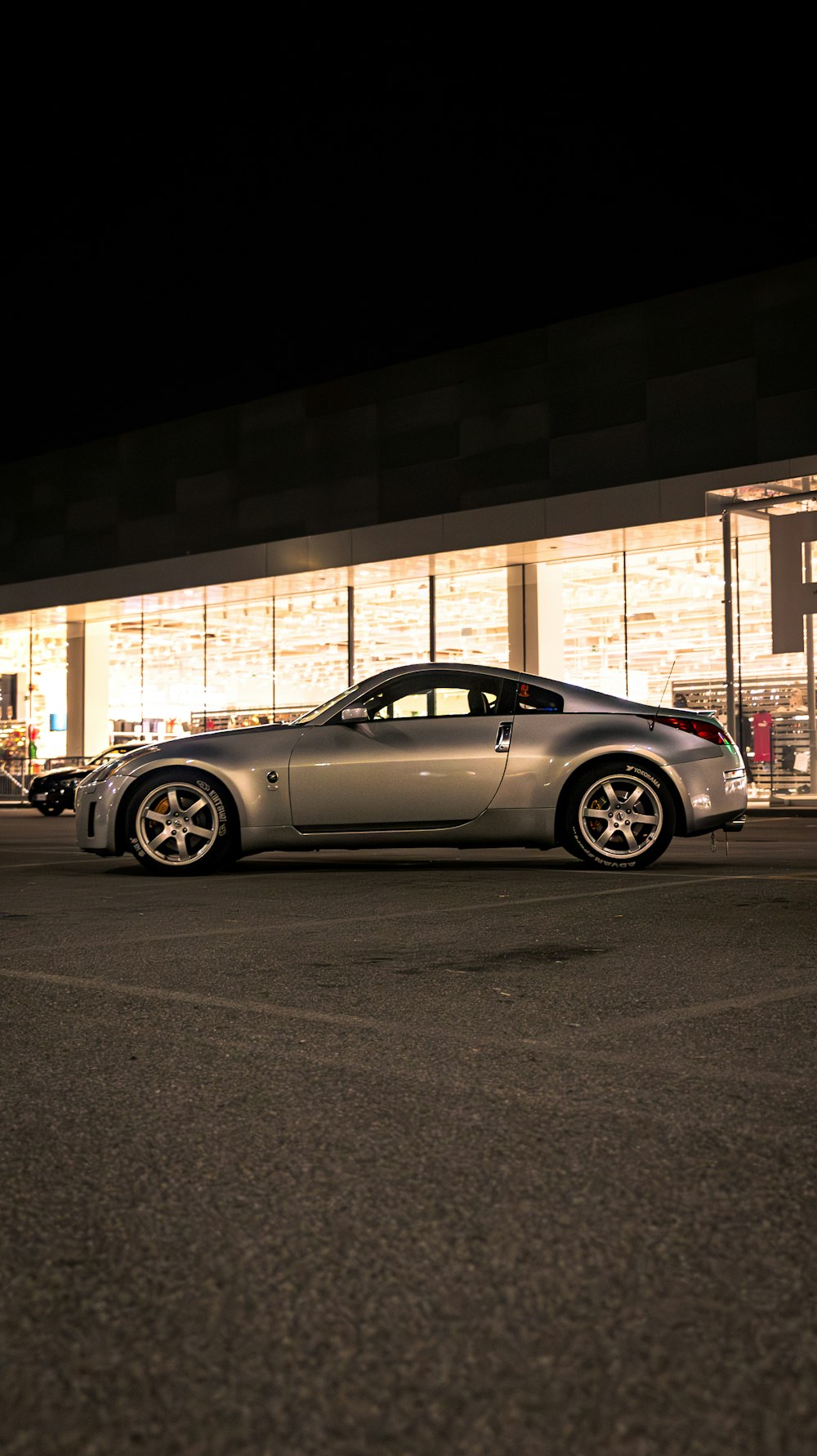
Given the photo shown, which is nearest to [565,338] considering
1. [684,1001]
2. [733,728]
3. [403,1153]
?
[733,728]

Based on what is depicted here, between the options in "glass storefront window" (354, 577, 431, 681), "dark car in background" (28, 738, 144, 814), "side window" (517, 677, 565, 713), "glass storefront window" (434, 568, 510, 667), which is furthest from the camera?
"glass storefront window" (354, 577, 431, 681)

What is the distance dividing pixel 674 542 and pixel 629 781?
1470 centimetres

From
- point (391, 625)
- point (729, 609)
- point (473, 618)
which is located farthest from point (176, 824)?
point (391, 625)

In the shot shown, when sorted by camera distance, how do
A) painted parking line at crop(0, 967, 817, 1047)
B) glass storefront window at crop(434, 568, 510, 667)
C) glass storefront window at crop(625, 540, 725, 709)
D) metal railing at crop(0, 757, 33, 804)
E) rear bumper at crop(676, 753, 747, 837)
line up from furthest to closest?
metal railing at crop(0, 757, 33, 804) < glass storefront window at crop(434, 568, 510, 667) < glass storefront window at crop(625, 540, 725, 709) < rear bumper at crop(676, 753, 747, 837) < painted parking line at crop(0, 967, 817, 1047)

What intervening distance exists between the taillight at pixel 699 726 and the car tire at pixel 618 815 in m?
0.39

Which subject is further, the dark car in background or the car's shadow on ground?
the dark car in background

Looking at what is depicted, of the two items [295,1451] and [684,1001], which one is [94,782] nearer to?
[684,1001]

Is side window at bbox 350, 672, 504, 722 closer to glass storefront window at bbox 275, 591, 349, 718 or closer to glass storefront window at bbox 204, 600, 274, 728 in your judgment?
glass storefront window at bbox 275, 591, 349, 718

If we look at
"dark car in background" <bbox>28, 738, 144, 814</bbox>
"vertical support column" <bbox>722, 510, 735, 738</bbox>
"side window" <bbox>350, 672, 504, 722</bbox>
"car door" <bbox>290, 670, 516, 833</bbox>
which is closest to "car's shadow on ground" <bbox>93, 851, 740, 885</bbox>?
"car door" <bbox>290, 670, 516, 833</bbox>

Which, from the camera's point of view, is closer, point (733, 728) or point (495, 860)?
point (495, 860)

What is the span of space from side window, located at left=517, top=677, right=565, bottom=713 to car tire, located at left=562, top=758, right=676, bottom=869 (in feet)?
1.71

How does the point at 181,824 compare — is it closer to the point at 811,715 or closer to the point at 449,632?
the point at 811,715

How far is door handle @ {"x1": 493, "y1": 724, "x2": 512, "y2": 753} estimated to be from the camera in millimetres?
10156

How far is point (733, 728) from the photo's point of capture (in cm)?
2344
